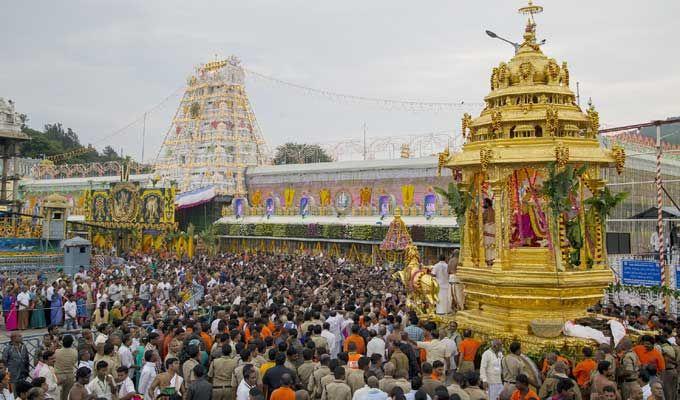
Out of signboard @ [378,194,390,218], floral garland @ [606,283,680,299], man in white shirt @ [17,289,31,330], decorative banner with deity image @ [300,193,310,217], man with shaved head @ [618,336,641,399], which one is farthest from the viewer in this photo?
decorative banner with deity image @ [300,193,310,217]

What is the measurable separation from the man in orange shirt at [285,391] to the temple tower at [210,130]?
44332mm

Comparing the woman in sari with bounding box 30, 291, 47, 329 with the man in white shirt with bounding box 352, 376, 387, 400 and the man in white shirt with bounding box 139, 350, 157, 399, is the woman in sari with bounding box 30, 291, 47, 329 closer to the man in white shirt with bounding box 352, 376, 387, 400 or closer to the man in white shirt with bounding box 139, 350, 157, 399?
the man in white shirt with bounding box 139, 350, 157, 399

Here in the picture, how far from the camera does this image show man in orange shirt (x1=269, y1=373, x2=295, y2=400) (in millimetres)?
6656

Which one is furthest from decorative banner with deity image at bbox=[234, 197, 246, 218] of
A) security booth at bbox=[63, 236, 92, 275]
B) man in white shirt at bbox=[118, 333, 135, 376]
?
man in white shirt at bbox=[118, 333, 135, 376]

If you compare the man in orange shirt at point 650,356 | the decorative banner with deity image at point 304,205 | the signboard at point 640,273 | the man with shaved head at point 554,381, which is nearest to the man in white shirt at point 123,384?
the man with shaved head at point 554,381

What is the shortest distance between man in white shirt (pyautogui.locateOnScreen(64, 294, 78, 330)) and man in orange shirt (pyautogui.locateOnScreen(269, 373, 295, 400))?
32.1 ft

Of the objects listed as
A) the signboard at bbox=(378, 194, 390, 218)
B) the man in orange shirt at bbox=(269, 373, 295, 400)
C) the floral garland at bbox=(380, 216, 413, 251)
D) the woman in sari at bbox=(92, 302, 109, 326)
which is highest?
the signboard at bbox=(378, 194, 390, 218)

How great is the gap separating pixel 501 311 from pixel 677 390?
105 inches

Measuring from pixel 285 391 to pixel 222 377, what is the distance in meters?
1.47

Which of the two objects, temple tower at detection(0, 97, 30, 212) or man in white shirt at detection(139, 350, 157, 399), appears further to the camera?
temple tower at detection(0, 97, 30, 212)

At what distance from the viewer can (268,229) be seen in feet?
131

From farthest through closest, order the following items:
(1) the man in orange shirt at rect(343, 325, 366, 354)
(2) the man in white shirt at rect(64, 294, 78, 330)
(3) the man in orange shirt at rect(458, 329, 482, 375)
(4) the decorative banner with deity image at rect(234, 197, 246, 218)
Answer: (4) the decorative banner with deity image at rect(234, 197, 246, 218), (2) the man in white shirt at rect(64, 294, 78, 330), (1) the man in orange shirt at rect(343, 325, 366, 354), (3) the man in orange shirt at rect(458, 329, 482, 375)

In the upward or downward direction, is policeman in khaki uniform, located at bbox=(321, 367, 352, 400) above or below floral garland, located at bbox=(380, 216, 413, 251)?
below

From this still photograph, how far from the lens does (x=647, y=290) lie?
48.0 ft
